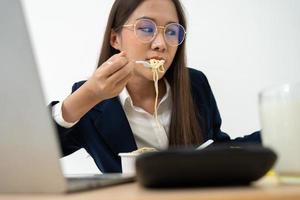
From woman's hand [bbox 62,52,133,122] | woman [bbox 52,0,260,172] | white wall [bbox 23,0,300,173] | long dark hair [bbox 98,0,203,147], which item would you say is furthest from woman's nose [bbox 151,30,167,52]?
white wall [bbox 23,0,300,173]

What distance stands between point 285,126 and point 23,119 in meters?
0.26

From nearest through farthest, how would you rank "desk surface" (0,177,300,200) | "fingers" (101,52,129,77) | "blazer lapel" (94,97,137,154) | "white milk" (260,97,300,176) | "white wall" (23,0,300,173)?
"desk surface" (0,177,300,200) < "white milk" (260,97,300,176) < "fingers" (101,52,129,77) < "blazer lapel" (94,97,137,154) < "white wall" (23,0,300,173)

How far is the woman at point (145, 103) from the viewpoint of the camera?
1275mm

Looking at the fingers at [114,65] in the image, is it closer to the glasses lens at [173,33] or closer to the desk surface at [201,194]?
the glasses lens at [173,33]

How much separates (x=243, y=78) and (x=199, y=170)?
5.75 ft

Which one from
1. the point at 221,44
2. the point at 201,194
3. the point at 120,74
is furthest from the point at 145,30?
the point at 201,194

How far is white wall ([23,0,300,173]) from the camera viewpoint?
1.99 meters

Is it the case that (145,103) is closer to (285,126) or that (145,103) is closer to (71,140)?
(71,140)

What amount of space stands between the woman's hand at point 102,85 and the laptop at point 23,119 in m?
0.57

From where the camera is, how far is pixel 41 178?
15.4 inches

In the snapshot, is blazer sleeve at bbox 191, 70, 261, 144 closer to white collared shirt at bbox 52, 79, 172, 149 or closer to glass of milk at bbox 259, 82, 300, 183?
white collared shirt at bbox 52, 79, 172, 149

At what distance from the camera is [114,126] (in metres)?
1.26

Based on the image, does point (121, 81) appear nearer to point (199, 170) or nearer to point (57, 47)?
point (199, 170)

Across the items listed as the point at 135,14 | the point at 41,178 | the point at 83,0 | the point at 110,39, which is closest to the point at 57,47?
the point at 83,0
